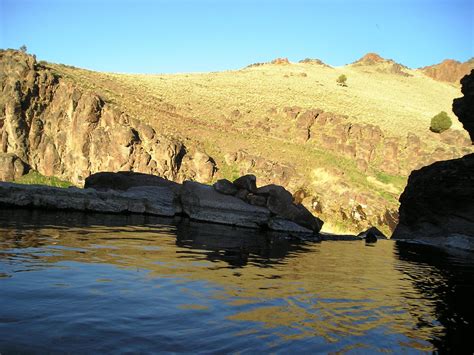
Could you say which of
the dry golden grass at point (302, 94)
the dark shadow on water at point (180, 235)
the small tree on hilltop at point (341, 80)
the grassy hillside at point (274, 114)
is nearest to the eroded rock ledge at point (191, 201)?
the dark shadow on water at point (180, 235)

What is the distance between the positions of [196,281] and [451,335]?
215 inches

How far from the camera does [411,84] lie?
5246 inches

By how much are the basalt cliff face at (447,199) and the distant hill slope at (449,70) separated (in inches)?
5283

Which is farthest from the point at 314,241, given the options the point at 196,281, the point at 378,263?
the point at 196,281

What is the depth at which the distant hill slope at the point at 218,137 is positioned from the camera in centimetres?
5156

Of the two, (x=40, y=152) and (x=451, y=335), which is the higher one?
(x=40, y=152)

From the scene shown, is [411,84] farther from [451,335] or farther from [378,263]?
Answer: [451,335]

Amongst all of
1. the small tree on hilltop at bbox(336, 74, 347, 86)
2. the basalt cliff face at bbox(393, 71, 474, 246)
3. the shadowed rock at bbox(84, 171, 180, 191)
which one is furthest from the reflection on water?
the small tree on hilltop at bbox(336, 74, 347, 86)

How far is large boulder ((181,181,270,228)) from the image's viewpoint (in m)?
26.6

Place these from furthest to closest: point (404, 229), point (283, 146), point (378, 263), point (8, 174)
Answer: point (283, 146), point (8, 174), point (404, 229), point (378, 263)

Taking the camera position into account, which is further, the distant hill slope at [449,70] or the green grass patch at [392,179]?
the distant hill slope at [449,70]

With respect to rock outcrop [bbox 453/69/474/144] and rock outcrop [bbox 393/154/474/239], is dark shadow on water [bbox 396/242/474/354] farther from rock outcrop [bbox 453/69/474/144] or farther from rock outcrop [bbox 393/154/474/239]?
rock outcrop [bbox 453/69/474/144]

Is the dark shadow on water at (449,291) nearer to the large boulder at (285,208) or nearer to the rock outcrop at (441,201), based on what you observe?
the rock outcrop at (441,201)

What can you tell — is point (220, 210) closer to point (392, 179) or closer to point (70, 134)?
point (70, 134)
